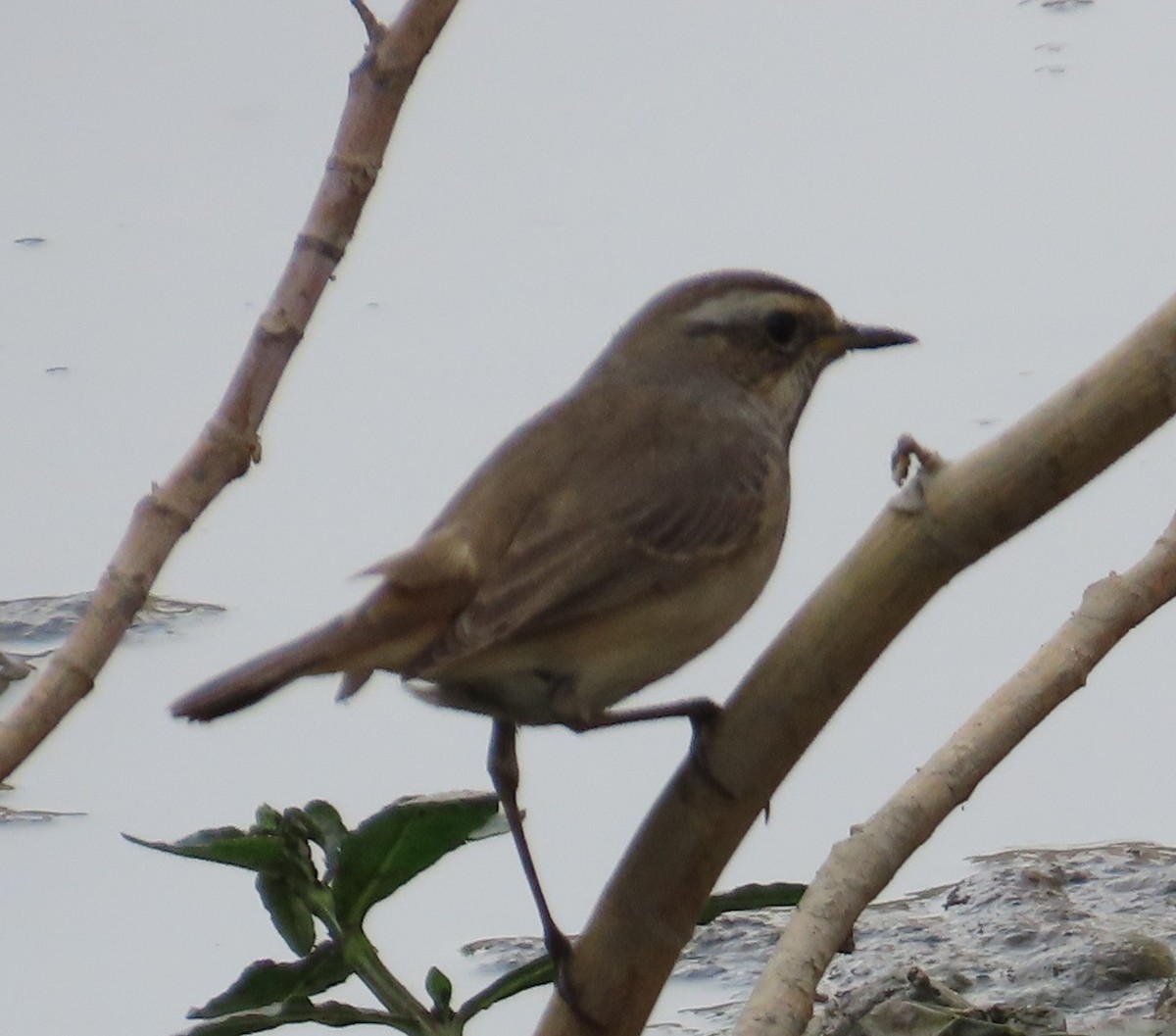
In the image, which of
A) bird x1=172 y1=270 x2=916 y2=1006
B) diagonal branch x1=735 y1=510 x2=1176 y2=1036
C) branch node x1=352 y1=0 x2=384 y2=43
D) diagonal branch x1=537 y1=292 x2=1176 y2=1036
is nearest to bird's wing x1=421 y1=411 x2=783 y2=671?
bird x1=172 y1=270 x2=916 y2=1006

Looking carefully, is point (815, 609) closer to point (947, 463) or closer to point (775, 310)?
point (947, 463)

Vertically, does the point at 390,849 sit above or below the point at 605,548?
below

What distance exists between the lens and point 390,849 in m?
2.50

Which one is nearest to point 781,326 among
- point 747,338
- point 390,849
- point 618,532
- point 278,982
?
point 747,338

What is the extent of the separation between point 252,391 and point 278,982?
1.99 ft

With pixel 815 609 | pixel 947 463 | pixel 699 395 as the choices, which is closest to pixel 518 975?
pixel 815 609

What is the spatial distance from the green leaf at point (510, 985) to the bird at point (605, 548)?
0.09 ft

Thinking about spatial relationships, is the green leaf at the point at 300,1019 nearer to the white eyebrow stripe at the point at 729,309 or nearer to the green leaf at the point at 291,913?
the green leaf at the point at 291,913

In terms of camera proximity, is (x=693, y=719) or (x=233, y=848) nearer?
(x=233, y=848)

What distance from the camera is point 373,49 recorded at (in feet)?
8.43

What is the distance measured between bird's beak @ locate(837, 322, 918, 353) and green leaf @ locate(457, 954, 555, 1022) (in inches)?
50.8

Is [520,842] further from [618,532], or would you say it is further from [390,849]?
[618,532]

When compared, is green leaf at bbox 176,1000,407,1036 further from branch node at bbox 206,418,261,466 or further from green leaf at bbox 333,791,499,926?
branch node at bbox 206,418,261,466

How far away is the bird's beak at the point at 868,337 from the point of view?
3602mm
